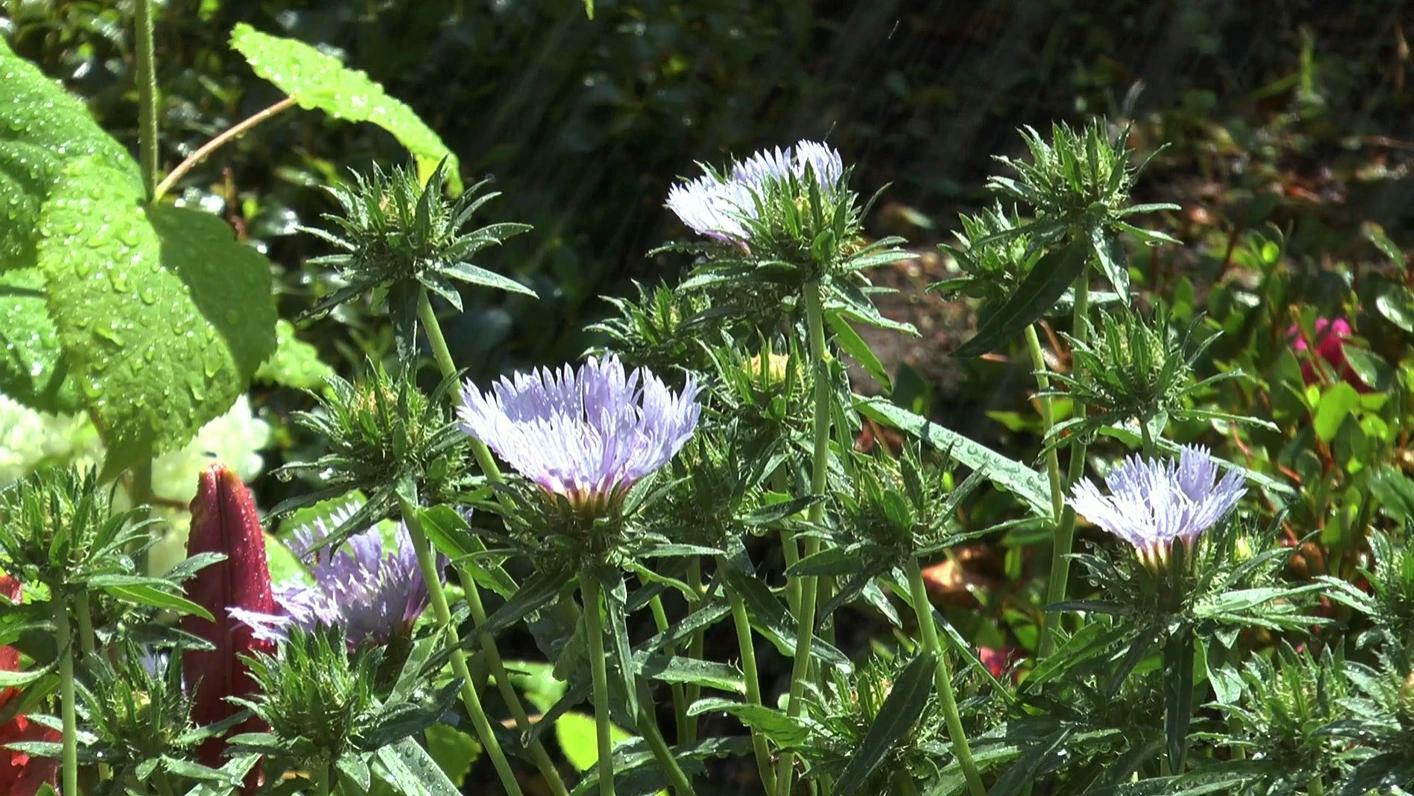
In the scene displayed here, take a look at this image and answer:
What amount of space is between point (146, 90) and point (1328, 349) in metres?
1.15

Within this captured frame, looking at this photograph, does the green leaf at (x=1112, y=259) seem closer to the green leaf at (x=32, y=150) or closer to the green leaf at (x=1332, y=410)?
the green leaf at (x=1332, y=410)

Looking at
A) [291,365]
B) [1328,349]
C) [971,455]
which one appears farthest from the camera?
[1328,349]

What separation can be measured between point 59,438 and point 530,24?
174 cm

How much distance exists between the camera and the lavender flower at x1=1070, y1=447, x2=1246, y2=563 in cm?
77

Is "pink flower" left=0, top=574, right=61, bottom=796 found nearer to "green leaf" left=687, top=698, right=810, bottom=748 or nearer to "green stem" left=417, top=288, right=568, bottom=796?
"green stem" left=417, top=288, right=568, bottom=796

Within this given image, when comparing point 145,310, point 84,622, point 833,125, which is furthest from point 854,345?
point 833,125

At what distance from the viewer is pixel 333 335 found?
247 centimetres

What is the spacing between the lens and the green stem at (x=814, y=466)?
84cm

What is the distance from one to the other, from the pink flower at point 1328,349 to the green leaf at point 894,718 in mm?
894

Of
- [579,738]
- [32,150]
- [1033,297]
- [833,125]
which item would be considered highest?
[833,125]

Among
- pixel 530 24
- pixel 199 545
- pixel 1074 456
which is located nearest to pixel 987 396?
pixel 1074 456

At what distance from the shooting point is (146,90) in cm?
127

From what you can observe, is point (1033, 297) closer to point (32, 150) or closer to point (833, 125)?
point (32, 150)

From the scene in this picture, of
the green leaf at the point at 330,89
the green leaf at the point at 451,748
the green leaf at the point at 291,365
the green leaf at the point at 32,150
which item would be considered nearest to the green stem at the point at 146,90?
the green leaf at the point at 32,150
